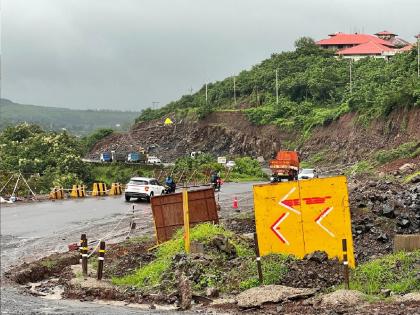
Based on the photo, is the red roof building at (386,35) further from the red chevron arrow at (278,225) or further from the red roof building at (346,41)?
the red chevron arrow at (278,225)

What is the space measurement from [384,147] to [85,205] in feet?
106

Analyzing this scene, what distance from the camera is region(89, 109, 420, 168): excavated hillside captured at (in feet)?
190

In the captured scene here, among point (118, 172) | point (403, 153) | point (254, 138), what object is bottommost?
point (118, 172)

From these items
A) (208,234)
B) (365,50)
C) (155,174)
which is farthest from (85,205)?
(365,50)

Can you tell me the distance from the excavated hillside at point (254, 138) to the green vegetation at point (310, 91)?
1.32m

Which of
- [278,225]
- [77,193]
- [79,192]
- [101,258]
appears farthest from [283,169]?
[101,258]

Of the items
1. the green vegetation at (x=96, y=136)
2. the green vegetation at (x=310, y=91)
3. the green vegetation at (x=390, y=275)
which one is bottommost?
the green vegetation at (x=390, y=275)

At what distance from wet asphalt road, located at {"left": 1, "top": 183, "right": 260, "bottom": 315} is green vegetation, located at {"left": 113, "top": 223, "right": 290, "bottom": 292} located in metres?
1.88

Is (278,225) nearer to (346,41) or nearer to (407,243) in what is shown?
(407,243)

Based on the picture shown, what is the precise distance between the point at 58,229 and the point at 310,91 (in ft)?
210

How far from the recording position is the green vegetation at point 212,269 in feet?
47.8

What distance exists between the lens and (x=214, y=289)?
555 inches

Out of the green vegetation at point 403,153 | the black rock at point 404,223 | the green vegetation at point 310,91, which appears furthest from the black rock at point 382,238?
the green vegetation at point 310,91

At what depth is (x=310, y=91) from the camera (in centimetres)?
8550
